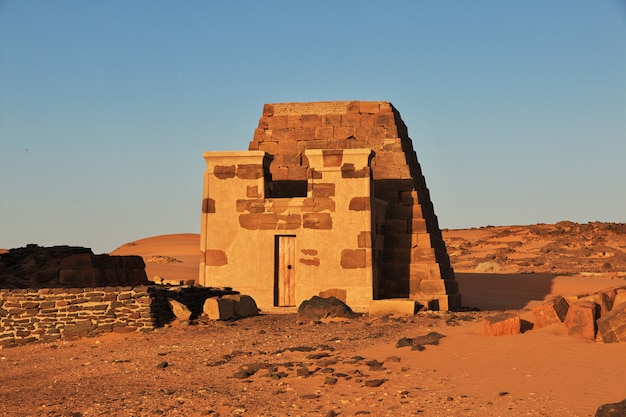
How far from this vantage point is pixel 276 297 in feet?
70.8

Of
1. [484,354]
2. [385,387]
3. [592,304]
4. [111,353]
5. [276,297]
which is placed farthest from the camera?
[276,297]

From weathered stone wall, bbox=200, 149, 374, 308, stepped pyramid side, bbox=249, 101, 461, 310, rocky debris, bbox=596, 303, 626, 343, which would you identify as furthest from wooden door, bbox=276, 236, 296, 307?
rocky debris, bbox=596, 303, 626, 343

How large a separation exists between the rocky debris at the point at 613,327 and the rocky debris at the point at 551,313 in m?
1.29

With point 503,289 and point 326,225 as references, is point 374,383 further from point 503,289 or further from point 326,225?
point 503,289

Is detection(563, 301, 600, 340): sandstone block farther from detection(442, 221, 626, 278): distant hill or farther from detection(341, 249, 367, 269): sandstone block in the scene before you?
detection(442, 221, 626, 278): distant hill

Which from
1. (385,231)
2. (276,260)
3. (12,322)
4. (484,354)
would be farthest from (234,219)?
(484,354)

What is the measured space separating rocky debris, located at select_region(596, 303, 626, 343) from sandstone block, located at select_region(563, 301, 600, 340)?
0.18m

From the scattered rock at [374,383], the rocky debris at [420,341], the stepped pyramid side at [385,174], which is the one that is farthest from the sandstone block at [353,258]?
the scattered rock at [374,383]

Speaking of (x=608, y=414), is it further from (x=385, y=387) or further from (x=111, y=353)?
(x=111, y=353)

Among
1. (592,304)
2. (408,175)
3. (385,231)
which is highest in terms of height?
(408,175)

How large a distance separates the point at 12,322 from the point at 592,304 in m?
11.9

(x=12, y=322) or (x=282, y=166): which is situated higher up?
(x=282, y=166)

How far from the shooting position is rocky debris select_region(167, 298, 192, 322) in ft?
58.9

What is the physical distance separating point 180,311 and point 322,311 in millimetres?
3253
